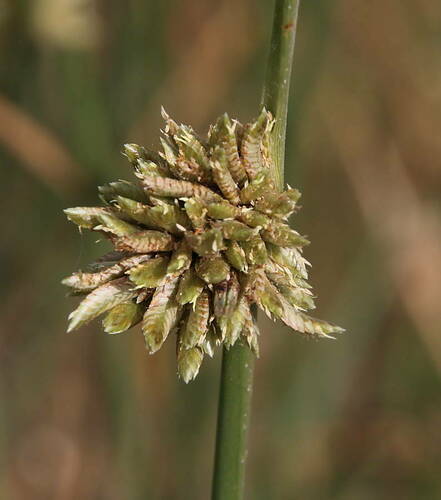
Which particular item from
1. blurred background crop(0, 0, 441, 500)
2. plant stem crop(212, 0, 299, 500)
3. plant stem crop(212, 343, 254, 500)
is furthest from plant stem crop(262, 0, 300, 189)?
blurred background crop(0, 0, 441, 500)

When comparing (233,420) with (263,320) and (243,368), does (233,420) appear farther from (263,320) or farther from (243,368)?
(263,320)

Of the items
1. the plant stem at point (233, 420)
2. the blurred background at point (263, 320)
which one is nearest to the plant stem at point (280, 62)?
the plant stem at point (233, 420)

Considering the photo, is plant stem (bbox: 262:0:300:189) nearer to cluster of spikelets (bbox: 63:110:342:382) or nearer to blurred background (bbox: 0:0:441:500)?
cluster of spikelets (bbox: 63:110:342:382)

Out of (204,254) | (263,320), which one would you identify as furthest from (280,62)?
(263,320)

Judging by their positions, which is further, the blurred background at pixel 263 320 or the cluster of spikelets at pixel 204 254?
the blurred background at pixel 263 320

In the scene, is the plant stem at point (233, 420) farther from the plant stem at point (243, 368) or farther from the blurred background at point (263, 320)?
the blurred background at point (263, 320)

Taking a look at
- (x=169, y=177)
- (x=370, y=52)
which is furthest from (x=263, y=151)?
(x=370, y=52)

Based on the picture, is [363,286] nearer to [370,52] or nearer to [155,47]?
[370,52]
